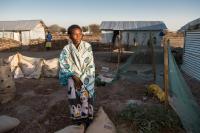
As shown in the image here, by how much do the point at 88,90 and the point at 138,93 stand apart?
2796 millimetres

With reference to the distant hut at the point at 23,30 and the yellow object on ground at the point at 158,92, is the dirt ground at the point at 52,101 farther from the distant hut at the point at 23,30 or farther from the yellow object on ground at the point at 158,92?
the distant hut at the point at 23,30

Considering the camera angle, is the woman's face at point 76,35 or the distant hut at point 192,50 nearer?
the woman's face at point 76,35

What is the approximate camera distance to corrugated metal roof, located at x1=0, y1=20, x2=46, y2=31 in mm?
29770

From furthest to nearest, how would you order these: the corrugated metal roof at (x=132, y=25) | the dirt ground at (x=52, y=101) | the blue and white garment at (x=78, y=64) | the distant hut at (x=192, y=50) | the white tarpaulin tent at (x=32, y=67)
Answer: the corrugated metal roof at (x=132, y=25) → the distant hut at (x=192, y=50) → the white tarpaulin tent at (x=32, y=67) → the dirt ground at (x=52, y=101) → the blue and white garment at (x=78, y=64)

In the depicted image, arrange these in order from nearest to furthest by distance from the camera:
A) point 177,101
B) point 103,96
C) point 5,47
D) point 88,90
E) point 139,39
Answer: point 88,90 → point 177,101 → point 103,96 → point 5,47 → point 139,39

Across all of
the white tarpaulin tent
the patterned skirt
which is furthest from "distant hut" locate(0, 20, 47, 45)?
the patterned skirt

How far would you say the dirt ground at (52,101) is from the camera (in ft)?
13.8

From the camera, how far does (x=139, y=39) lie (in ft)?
80.3

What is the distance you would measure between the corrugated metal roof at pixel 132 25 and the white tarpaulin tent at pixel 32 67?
56.4 ft

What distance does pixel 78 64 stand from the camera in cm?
361

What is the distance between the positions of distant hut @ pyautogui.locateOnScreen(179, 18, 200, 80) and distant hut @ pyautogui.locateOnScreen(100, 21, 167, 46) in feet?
44.3

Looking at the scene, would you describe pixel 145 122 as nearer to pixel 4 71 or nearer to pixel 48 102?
pixel 48 102

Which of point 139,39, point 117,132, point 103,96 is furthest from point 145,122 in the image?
point 139,39

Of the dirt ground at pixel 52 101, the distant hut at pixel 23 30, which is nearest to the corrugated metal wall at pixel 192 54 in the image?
the dirt ground at pixel 52 101
